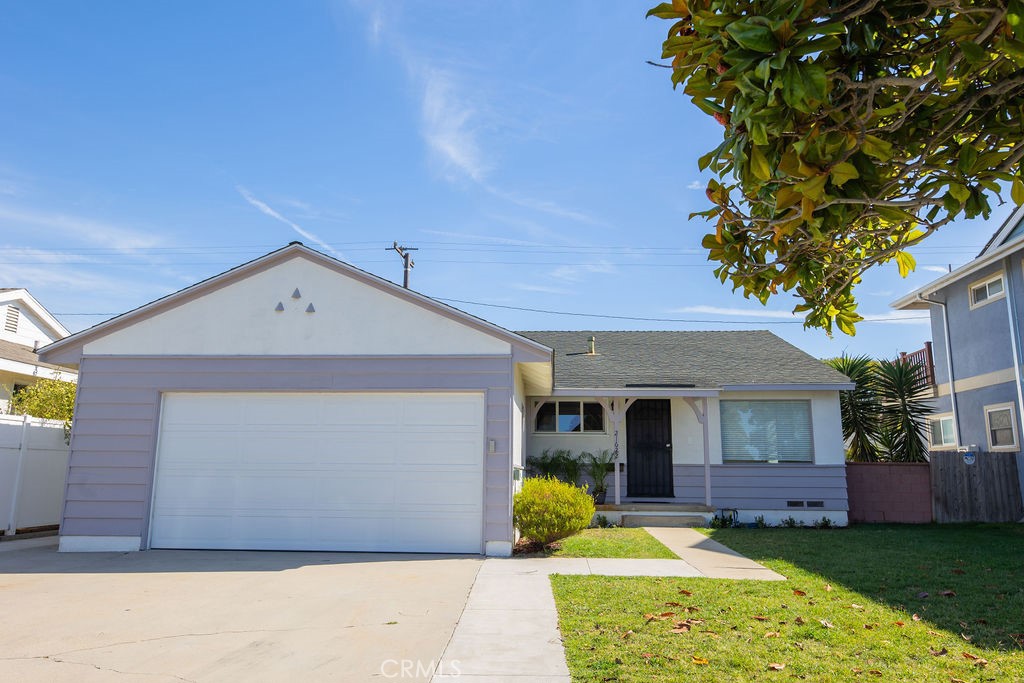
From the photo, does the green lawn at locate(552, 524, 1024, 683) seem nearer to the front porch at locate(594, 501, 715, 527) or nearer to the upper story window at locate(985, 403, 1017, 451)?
the front porch at locate(594, 501, 715, 527)

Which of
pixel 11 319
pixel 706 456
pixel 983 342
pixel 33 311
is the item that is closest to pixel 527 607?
pixel 706 456

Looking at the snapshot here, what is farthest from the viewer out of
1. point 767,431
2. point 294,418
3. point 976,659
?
point 767,431

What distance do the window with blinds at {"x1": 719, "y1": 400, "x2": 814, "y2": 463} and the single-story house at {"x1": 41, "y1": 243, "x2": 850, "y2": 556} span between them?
6.15 meters

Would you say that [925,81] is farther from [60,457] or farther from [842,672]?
[60,457]

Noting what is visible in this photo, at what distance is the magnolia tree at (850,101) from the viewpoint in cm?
230

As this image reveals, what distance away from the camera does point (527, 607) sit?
20.8 feet

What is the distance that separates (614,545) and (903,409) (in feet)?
31.1

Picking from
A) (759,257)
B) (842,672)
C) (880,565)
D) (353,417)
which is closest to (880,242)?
(759,257)

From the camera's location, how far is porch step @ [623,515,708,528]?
13.9 meters

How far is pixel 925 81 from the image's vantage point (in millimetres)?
2832

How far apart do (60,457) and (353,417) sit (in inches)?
252

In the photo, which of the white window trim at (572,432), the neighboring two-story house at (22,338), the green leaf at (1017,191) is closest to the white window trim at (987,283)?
the white window trim at (572,432)

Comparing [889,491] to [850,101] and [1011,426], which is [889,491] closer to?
[1011,426]

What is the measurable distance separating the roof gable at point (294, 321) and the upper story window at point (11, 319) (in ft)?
40.0
